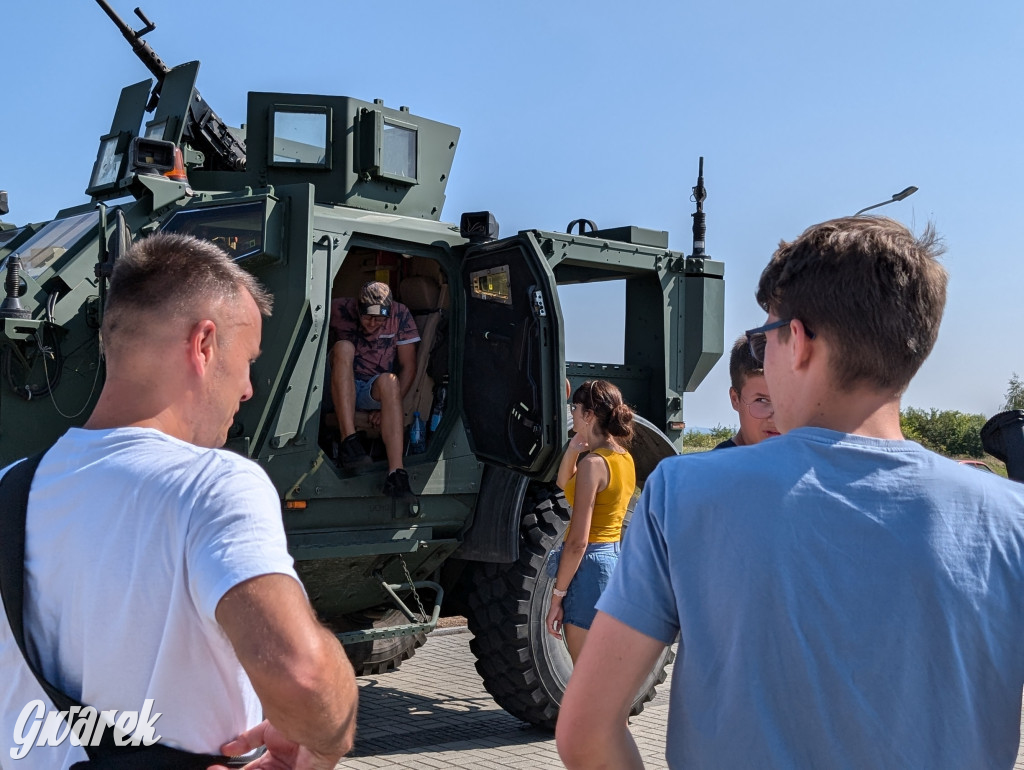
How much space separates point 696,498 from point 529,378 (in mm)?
3996

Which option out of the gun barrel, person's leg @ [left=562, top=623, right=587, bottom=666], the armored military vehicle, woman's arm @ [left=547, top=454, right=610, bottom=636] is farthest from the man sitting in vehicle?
the gun barrel

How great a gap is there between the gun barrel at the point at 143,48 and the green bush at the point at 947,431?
25951 millimetres

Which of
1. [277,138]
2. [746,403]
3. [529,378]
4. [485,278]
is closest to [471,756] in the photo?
[529,378]

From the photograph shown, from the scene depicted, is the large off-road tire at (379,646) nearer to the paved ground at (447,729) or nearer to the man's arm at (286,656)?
the paved ground at (447,729)

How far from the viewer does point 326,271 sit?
17.5ft

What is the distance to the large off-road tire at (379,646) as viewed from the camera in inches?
258

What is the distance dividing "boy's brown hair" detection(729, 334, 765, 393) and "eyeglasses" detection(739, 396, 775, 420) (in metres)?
0.08

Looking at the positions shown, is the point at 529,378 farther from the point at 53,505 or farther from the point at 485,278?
the point at 53,505

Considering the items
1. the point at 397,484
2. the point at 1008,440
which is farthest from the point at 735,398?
the point at 397,484

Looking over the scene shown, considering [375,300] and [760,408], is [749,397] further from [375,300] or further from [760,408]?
[375,300]

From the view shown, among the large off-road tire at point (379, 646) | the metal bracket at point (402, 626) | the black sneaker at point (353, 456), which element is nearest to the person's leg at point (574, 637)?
the metal bracket at point (402, 626)

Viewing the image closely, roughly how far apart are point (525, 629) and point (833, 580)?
4.53 metres

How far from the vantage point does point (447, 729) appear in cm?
620

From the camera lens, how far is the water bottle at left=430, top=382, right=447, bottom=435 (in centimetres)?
605
